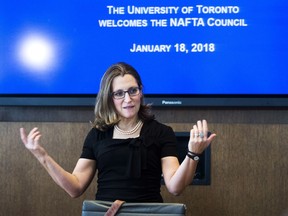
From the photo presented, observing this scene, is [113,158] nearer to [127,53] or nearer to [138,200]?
[138,200]

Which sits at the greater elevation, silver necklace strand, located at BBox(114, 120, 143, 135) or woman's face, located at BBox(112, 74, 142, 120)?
woman's face, located at BBox(112, 74, 142, 120)

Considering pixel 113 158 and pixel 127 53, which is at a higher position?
pixel 127 53

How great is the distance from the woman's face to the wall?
0.70m

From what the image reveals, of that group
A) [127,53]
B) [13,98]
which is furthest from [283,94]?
[13,98]

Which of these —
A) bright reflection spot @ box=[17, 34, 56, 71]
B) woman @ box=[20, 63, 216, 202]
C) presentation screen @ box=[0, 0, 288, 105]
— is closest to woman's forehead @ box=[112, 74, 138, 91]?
woman @ box=[20, 63, 216, 202]

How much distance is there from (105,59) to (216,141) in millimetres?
776

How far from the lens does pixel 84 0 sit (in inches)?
100

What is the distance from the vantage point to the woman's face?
5.88ft

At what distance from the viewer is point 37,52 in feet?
8.45

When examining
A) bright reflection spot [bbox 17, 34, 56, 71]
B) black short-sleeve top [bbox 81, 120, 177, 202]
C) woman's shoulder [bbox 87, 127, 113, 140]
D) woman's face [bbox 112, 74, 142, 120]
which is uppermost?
bright reflection spot [bbox 17, 34, 56, 71]

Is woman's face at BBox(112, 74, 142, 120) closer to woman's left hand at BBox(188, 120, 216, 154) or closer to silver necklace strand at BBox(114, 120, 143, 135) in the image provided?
silver necklace strand at BBox(114, 120, 143, 135)

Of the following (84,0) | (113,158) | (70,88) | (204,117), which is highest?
(84,0)

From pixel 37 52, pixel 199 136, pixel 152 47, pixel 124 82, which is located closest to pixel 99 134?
pixel 124 82

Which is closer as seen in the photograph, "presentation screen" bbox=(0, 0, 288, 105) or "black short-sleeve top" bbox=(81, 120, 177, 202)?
"black short-sleeve top" bbox=(81, 120, 177, 202)
